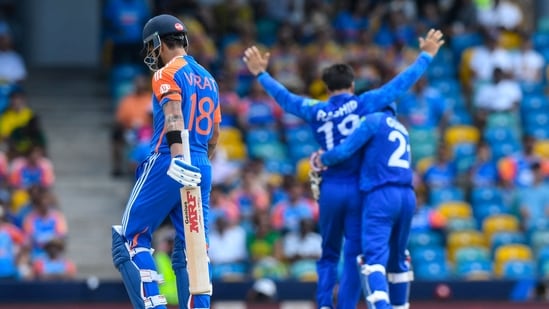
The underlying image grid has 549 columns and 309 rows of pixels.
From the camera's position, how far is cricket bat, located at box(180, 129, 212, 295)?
341 inches

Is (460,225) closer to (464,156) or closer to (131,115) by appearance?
(464,156)

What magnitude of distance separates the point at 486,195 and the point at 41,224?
5603 millimetres

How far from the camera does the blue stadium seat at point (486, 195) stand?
1750 centimetres

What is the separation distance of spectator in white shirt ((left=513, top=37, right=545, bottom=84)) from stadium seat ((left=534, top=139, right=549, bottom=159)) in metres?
1.61

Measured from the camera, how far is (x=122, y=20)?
63.5ft

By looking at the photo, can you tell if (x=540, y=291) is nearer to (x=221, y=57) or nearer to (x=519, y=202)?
(x=519, y=202)

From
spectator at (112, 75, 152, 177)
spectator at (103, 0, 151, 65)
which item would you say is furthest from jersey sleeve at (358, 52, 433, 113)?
spectator at (103, 0, 151, 65)

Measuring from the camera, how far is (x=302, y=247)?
15984 mm

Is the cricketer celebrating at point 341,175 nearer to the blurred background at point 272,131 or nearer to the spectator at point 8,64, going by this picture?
the blurred background at point 272,131

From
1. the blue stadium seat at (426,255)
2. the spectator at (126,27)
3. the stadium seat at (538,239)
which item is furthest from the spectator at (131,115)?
the stadium seat at (538,239)

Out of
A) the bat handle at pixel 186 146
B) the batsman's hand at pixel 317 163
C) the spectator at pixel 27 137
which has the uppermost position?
the spectator at pixel 27 137

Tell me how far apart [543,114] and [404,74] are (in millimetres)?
8756

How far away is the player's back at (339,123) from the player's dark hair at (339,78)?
73mm

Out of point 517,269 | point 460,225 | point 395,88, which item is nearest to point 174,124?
point 395,88
